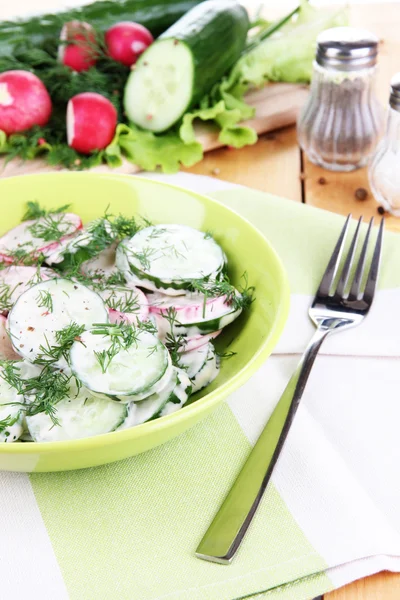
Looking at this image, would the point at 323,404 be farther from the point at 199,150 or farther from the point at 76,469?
the point at 199,150

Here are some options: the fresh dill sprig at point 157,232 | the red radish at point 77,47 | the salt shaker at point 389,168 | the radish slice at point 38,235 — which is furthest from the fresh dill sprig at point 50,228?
the red radish at point 77,47

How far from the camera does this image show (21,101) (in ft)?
6.97

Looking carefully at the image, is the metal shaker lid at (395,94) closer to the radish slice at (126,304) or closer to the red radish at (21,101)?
the radish slice at (126,304)

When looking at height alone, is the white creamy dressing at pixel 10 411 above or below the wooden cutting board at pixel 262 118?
above

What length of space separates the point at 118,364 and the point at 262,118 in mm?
1493

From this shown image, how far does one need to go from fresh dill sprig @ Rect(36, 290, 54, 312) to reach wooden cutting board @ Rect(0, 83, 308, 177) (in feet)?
3.12

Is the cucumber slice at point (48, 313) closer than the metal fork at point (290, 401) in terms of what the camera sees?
No

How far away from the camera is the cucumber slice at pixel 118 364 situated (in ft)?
3.35

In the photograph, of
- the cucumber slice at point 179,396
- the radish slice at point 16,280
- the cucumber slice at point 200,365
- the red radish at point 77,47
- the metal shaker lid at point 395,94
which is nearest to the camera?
the cucumber slice at point 179,396

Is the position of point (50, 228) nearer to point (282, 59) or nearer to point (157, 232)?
point (157, 232)

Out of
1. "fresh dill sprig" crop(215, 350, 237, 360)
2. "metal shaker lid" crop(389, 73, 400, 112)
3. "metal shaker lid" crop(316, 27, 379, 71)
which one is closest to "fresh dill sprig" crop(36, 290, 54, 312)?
"fresh dill sprig" crop(215, 350, 237, 360)

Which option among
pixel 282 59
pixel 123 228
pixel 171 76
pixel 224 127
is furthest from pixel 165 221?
pixel 282 59

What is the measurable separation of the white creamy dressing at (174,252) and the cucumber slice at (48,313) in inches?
5.4

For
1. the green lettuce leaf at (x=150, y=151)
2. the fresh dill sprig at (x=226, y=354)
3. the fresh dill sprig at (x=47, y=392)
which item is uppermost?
the fresh dill sprig at (x=47, y=392)
